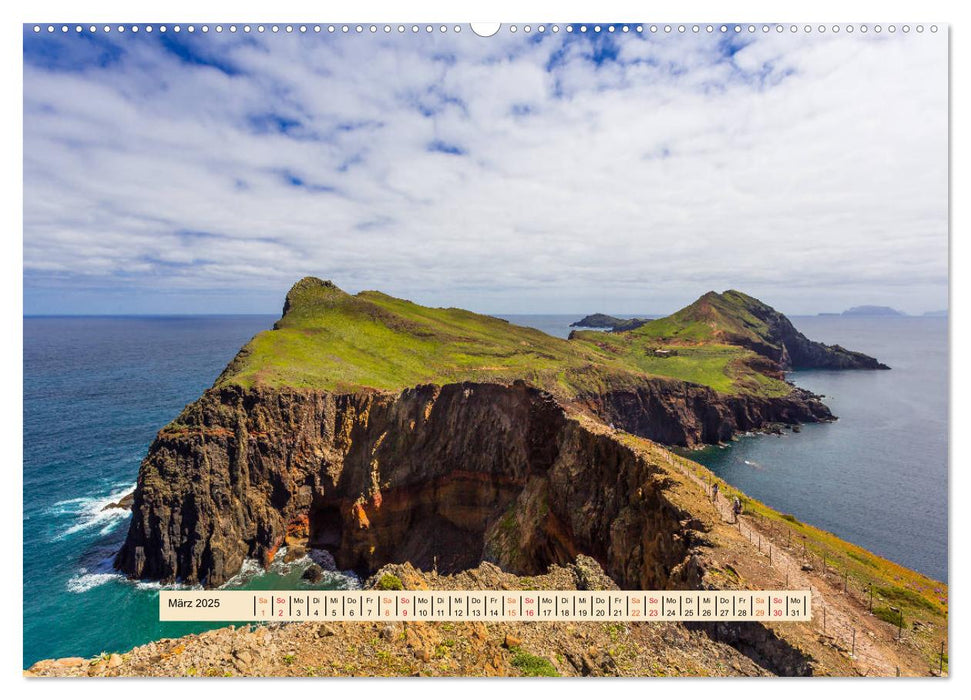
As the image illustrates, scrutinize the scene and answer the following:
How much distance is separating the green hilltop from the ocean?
1633cm

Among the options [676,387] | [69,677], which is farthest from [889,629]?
[676,387]

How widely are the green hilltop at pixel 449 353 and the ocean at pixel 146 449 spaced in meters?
16.3

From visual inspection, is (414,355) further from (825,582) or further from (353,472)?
(825,582)

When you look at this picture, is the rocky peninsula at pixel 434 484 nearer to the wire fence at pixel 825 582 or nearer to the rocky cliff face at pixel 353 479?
the rocky cliff face at pixel 353 479

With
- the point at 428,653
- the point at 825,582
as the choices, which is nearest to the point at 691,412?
the point at 825,582

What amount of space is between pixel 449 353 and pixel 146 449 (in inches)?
1784

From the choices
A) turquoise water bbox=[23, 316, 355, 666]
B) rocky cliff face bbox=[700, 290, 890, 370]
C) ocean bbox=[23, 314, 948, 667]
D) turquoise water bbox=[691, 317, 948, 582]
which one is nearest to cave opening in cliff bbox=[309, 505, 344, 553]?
turquoise water bbox=[23, 316, 355, 666]

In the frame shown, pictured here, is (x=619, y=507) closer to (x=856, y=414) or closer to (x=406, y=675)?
(x=406, y=675)

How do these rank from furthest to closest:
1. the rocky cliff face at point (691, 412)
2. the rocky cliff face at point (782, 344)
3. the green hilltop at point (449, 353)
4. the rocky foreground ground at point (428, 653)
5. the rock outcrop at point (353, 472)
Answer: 1. the rocky cliff face at point (782, 344)
2. the rocky cliff face at point (691, 412)
3. the green hilltop at point (449, 353)
4. the rock outcrop at point (353, 472)
5. the rocky foreground ground at point (428, 653)

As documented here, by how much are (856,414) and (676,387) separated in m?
38.6

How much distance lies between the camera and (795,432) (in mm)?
88125

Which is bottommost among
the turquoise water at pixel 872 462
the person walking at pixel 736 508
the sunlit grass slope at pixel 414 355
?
the turquoise water at pixel 872 462

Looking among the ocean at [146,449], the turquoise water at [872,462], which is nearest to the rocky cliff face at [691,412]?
the turquoise water at [872,462]

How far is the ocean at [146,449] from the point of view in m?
35.0
